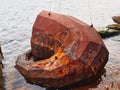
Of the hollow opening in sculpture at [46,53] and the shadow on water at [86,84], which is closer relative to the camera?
the shadow on water at [86,84]

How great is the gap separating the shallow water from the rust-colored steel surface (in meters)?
0.45

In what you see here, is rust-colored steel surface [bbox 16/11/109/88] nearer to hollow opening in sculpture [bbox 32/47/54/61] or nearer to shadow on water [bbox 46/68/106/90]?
hollow opening in sculpture [bbox 32/47/54/61]

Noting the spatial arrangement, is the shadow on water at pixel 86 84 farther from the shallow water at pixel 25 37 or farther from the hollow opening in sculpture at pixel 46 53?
the hollow opening in sculpture at pixel 46 53

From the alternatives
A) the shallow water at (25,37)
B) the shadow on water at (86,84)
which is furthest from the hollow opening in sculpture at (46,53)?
the shadow on water at (86,84)

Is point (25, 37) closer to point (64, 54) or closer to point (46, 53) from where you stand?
point (46, 53)

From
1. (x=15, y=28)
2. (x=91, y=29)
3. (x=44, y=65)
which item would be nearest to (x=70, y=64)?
(x=44, y=65)

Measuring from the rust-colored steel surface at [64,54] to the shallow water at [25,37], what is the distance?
45 centimetres

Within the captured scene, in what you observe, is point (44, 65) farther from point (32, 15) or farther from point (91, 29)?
point (32, 15)

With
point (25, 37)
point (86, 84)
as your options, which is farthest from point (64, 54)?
point (25, 37)

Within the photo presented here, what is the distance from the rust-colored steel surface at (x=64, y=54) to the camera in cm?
680

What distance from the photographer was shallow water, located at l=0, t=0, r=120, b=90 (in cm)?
765

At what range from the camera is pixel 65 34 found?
755 centimetres

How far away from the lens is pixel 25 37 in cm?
1412

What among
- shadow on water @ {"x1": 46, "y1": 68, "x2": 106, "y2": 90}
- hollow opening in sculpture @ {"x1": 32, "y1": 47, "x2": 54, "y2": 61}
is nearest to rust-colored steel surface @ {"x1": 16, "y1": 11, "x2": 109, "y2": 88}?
hollow opening in sculpture @ {"x1": 32, "y1": 47, "x2": 54, "y2": 61}
